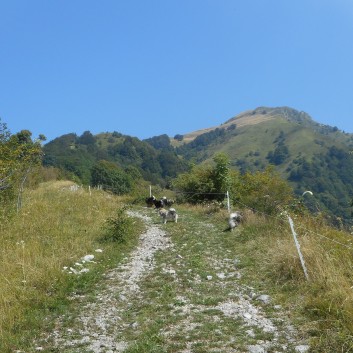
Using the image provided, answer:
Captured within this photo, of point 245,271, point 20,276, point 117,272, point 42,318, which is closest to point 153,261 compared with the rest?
point 117,272

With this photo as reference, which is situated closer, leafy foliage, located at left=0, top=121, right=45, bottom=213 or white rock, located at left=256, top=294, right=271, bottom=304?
white rock, located at left=256, top=294, right=271, bottom=304

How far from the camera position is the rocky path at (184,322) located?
6207 millimetres

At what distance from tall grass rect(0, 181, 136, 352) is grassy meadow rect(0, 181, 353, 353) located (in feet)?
0.09

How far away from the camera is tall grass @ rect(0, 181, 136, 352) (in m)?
7.37

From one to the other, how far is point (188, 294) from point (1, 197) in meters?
11.1

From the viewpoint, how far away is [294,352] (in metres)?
5.74

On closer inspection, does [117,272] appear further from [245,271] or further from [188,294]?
[245,271]

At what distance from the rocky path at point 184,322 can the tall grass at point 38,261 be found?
2.20 ft

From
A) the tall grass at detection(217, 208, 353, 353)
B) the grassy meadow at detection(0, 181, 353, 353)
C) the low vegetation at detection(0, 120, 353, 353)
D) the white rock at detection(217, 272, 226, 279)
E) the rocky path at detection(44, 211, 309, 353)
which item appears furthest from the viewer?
the white rock at detection(217, 272, 226, 279)

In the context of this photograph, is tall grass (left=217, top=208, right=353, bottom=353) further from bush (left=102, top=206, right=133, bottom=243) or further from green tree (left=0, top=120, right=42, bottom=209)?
Result: green tree (left=0, top=120, right=42, bottom=209)

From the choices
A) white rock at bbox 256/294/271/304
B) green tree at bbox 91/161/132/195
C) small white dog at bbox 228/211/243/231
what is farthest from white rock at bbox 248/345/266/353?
green tree at bbox 91/161/132/195

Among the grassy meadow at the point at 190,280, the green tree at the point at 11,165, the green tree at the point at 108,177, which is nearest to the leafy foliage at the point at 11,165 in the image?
the green tree at the point at 11,165

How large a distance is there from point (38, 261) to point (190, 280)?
13.1ft

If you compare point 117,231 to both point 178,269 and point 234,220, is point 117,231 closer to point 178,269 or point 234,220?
point 178,269
